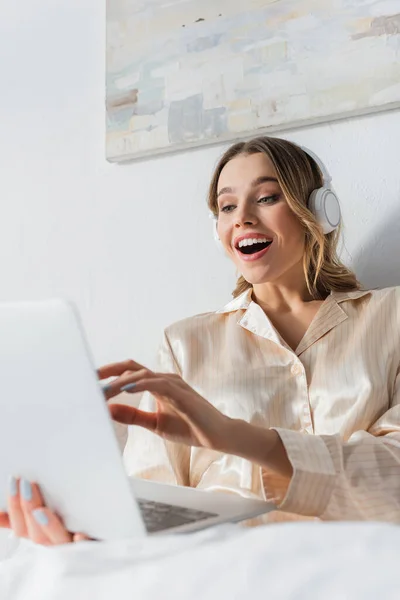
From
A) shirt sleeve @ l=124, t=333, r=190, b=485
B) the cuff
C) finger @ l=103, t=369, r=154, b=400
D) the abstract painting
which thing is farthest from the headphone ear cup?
finger @ l=103, t=369, r=154, b=400

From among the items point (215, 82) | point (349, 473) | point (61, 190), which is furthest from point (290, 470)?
point (61, 190)

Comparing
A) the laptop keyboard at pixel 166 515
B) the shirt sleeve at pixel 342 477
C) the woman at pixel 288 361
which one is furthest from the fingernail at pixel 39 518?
the shirt sleeve at pixel 342 477

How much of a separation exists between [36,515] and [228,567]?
0.30 metres

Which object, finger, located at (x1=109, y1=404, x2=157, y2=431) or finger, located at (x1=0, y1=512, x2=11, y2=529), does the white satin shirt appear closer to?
finger, located at (x1=109, y1=404, x2=157, y2=431)

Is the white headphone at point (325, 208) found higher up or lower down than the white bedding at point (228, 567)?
higher up

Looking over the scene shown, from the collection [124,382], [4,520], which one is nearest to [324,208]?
[124,382]

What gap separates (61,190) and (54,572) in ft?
5.02

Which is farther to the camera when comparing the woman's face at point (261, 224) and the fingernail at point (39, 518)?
the woman's face at point (261, 224)

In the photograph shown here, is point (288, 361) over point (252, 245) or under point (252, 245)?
under

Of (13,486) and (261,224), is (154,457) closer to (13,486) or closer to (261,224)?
(261,224)

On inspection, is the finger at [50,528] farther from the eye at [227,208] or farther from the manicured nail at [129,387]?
the eye at [227,208]

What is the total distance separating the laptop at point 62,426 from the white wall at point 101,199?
3.13ft

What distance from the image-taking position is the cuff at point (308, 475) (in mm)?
1007

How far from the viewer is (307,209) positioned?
4.68ft
